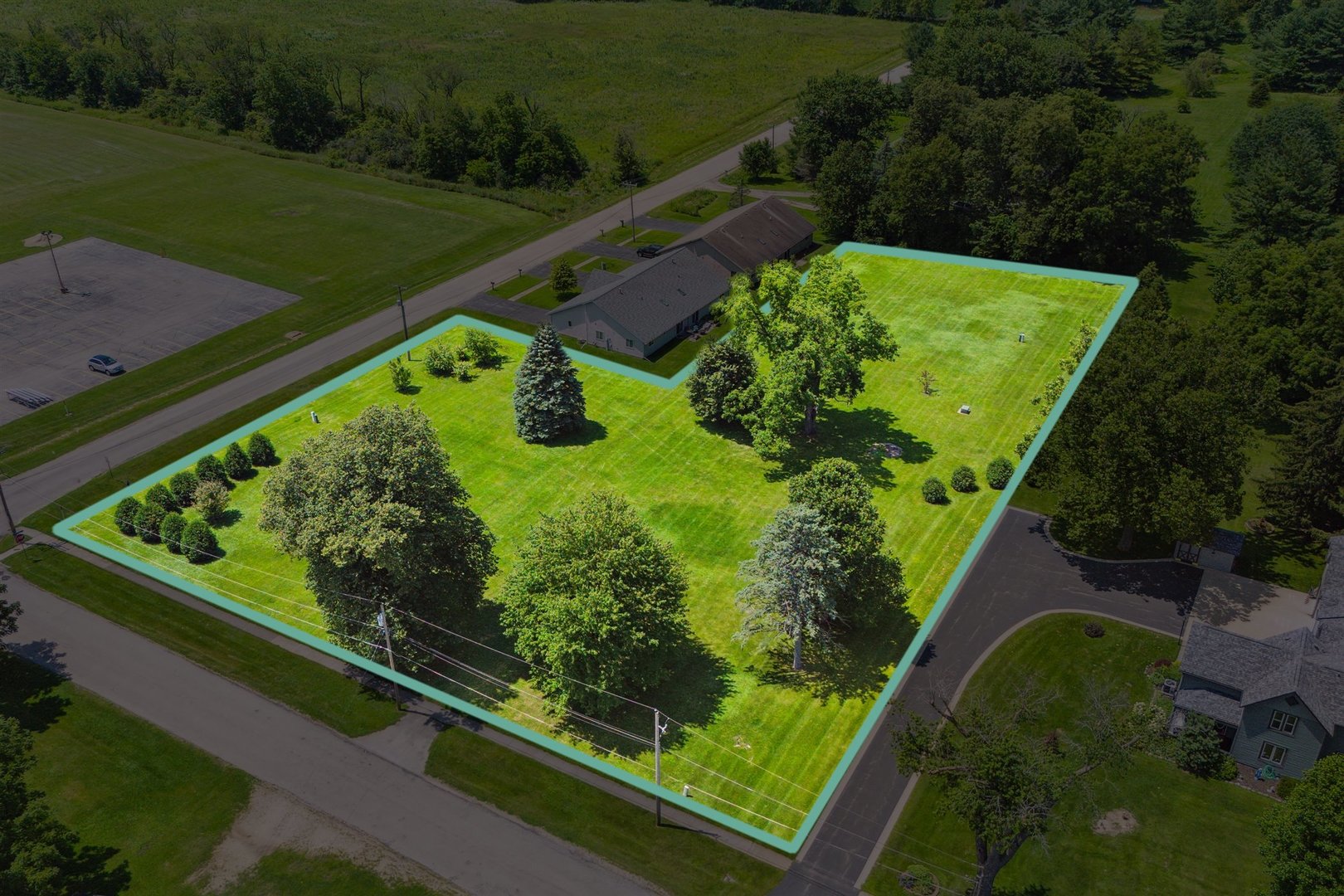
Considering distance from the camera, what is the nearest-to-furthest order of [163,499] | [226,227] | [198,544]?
[198,544] < [163,499] < [226,227]

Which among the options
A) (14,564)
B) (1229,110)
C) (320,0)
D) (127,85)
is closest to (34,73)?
(127,85)

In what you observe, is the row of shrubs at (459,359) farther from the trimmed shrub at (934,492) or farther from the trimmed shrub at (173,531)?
the trimmed shrub at (934,492)

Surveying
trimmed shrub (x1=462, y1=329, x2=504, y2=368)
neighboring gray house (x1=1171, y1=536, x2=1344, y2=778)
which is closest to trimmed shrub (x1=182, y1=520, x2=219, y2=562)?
trimmed shrub (x1=462, y1=329, x2=504, y2=368)

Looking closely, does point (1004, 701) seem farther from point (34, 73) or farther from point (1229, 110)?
point (34, 73)

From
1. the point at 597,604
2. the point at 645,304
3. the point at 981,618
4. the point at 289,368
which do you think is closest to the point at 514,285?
the point at 645,304

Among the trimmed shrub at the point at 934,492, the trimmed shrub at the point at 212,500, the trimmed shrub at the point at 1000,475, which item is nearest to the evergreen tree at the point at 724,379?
the trimmed shrub at the point at 934,492

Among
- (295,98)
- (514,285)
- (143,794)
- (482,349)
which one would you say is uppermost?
(295,98)

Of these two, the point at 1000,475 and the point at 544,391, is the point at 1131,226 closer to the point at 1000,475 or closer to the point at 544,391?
the point at 1000,475
